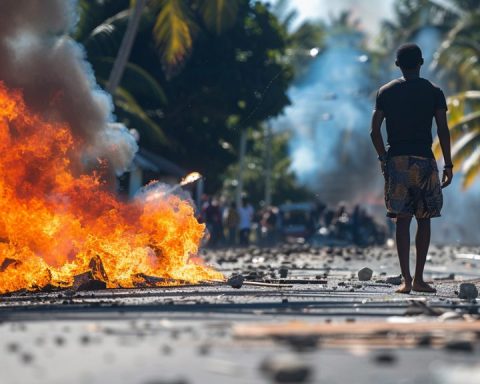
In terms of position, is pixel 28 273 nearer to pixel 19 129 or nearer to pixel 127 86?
pixel 19 129

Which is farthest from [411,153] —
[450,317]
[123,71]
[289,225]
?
[289,225]

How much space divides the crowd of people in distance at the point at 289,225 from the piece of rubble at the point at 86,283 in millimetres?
25288

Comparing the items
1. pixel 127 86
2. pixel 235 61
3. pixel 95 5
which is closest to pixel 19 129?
pixel 127 86

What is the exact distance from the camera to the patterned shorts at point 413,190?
38.7 ft

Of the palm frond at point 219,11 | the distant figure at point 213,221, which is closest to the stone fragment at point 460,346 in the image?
the palm frond at point 219,11

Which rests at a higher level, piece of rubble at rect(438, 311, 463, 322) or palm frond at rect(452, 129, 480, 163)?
palm frond at rect(452, 129, 480, 163)

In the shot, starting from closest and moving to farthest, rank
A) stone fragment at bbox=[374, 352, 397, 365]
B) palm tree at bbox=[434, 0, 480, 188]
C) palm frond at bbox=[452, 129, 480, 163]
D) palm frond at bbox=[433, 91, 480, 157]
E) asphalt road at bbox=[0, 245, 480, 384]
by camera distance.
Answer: asphalt road at bbox=[0, 245, 480, 384] → stone fragment at bbox=[374, 352, 397, 365] → palm frond at bbox=[433, 91, 480, 157] → palm tree at bbox=[434, 0, 480, 188] → palm frond at bbox=[452, 129, 480, 163]

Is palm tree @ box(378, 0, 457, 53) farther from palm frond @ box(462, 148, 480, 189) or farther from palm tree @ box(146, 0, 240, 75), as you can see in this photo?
palm tree @ box(146, 0, 240, 75)

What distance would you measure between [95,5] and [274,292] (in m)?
29.7

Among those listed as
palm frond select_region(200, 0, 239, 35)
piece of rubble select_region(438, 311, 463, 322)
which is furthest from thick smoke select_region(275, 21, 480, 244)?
piece of rubble select_region(438, 311, 463, 322)

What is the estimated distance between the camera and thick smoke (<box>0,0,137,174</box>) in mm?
15773

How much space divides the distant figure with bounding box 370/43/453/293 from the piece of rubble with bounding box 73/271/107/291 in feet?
10.2

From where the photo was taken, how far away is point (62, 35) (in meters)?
19.2

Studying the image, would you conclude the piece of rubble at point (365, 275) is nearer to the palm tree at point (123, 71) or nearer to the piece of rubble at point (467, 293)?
the piece of rubble at point (467, 293)
